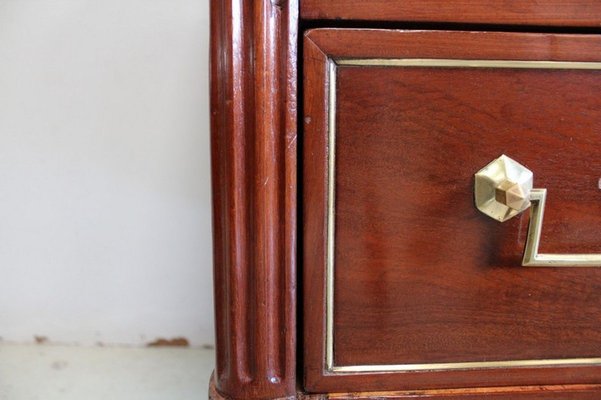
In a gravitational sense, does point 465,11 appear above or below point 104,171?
above

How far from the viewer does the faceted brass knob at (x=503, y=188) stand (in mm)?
349

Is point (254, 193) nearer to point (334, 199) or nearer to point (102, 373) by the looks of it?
point (334, 199)

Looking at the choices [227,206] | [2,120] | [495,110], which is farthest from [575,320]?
[2,120]

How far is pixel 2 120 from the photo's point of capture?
73 cm

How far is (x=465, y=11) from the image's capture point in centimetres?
35

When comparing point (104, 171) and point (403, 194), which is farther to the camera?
point (104, 171)

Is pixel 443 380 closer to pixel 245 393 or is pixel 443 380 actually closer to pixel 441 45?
pixel 245 393

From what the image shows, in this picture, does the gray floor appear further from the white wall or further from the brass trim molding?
the brass trim molding

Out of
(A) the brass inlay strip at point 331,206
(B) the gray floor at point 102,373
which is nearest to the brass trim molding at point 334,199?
(A) the brass inlay strip at point 331,206

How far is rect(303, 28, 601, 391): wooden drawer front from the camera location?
356 mm

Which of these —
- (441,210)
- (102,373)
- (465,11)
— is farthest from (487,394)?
(102,373)

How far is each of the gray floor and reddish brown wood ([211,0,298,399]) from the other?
359 mm

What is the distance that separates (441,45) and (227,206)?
0.19m

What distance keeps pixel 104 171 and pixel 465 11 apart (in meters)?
0.57
